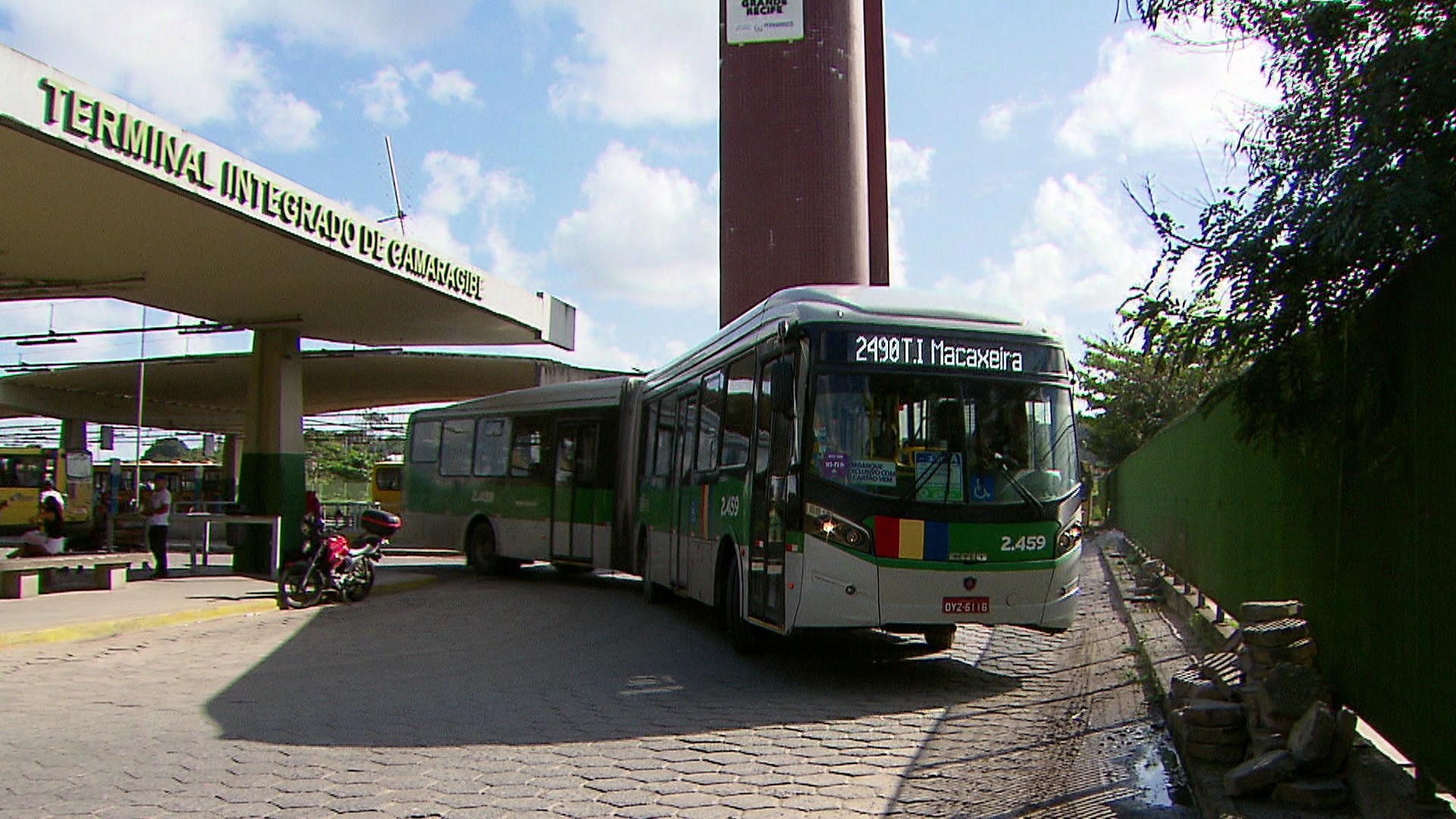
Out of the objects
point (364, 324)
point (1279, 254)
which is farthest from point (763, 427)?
point (364, 324)

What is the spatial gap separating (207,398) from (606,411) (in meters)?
30.1

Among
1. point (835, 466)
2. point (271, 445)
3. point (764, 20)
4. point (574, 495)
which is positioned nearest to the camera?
point (835, 466)

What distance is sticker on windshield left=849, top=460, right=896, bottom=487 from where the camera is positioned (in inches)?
362

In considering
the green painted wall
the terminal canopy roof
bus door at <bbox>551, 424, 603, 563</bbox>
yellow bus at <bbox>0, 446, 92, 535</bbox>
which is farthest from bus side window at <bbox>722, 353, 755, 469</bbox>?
yellow bus at <bbox>0, 446, 92, 535</bbox>

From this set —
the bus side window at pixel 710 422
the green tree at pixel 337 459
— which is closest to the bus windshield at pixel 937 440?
the bus side window at pixel 710 422

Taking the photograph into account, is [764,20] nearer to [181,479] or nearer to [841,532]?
[841,532]

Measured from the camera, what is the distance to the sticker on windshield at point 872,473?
9203 mm

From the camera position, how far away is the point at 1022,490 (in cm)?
948

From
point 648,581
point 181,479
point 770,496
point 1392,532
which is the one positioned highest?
point 181,479

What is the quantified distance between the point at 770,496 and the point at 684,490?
3911mm

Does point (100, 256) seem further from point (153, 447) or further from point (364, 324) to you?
point (153, 447)

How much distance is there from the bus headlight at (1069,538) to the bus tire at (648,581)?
688cm

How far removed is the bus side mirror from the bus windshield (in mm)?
193

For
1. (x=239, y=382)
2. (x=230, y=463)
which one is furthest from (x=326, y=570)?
(x=230, y=463)
